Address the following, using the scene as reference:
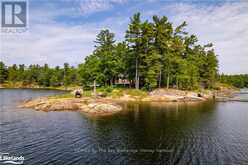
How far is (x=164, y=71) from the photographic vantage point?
74.1 metres

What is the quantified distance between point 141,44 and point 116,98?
20275mm

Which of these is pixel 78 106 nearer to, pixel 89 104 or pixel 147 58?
pixel 89 104

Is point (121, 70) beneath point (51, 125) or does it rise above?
above

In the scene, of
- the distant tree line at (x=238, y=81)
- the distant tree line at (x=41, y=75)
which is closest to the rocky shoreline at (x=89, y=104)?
the distant tree line at (x=41, y=75)

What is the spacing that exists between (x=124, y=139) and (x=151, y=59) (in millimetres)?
45269

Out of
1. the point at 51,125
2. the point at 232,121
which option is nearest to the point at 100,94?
the point at 51,125

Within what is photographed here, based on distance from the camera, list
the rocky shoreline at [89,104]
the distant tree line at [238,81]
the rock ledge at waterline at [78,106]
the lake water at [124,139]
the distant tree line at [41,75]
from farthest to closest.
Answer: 1. the distant tree line at [238,81]
2. the distant tree line at [41,75]
3. the rocky shoreline at [89,104]
4. the rock ledge at waterline at [78,106]
5. the lake water at [124,139]

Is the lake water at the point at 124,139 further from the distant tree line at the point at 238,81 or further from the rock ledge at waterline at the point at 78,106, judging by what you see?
the distant tree line at the point at 238,81

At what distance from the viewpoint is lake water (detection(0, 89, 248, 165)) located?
19281 millimetres

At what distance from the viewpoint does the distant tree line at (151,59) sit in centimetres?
6775

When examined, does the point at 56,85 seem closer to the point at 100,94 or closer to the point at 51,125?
the point at 100,94

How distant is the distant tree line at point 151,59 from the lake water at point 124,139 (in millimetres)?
35109

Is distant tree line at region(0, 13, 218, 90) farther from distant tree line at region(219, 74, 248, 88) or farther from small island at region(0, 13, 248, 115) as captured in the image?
distant tree line at region(219, 74, 248, 88)

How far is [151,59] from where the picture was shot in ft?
219
